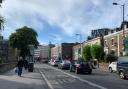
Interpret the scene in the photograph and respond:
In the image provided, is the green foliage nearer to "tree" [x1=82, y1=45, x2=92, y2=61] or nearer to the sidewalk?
"tree" [x1=82, y1=45, x2=92, y2=61]

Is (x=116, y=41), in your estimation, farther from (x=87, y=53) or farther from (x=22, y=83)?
(x=22, y=83)

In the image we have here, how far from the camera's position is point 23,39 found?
94250 millimetres

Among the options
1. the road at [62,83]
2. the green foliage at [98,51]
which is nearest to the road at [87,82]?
the road at [62,83]

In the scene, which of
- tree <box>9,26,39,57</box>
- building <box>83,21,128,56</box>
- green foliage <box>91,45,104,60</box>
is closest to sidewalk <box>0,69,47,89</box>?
building <box>83,21,128,56</box>

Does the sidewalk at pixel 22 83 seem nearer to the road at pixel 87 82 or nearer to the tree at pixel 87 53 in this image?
the road at pixel 87 82

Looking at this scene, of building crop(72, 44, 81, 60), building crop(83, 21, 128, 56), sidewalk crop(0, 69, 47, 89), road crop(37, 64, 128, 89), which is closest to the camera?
sidewalk crop(0, 69, 47, 89)

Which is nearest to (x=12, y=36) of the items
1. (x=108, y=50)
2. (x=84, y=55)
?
(x=84, y=55)

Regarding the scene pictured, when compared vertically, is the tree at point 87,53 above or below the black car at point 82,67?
above

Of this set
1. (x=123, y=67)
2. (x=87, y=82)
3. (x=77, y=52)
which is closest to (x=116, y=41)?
(x=123, y=67)

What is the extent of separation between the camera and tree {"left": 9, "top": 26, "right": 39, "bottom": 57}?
300 ft

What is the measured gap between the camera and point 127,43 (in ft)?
224

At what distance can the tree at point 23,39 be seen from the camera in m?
91.3

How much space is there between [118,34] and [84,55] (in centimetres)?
1443

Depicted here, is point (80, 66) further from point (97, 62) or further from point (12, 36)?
point (12, 36)
